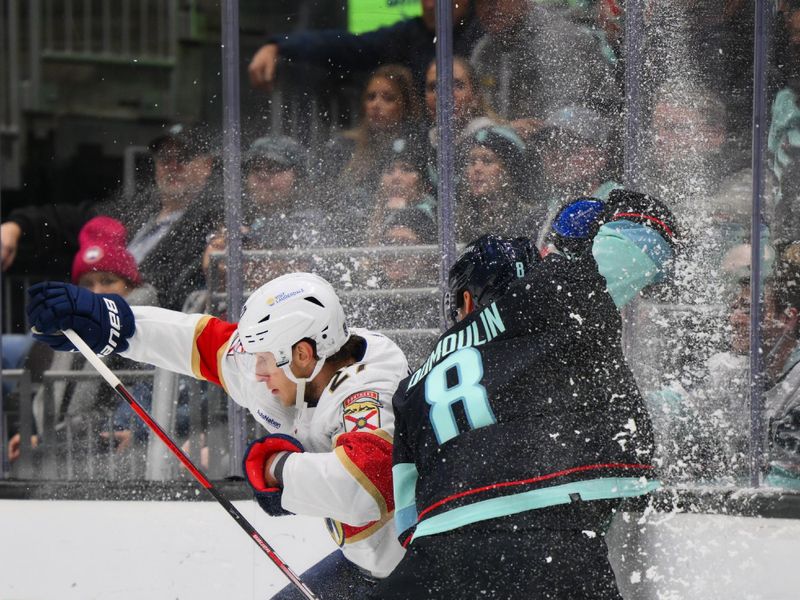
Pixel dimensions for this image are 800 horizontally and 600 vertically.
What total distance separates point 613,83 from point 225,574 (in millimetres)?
1740

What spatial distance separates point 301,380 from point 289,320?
6.2 inches

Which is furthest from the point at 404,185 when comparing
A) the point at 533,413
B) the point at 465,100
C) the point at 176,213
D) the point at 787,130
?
the point at 533,413

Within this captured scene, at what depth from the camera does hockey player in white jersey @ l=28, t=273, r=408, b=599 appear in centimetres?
218

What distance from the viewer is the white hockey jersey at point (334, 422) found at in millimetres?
2166

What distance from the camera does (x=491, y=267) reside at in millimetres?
2154

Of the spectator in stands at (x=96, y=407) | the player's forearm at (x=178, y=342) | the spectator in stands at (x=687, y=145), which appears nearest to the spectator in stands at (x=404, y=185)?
the spectator in stands at (x=687, y=145)

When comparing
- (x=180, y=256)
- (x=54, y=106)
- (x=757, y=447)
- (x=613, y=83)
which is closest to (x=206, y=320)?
(x=180, y=256)

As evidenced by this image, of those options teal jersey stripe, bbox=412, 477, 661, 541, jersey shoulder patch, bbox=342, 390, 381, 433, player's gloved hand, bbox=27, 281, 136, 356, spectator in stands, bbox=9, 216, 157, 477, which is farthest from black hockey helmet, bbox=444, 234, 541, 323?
spectator in stands, bbox=9, 216, 157, 477

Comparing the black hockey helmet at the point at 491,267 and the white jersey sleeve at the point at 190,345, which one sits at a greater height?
the black hockey helmet at the point at 491,267

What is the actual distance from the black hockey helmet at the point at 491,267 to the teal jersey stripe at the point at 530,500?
367mm

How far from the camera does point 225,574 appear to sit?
326 centimetres

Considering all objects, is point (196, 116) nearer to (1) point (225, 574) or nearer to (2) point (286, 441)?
(1) point (225, 574)

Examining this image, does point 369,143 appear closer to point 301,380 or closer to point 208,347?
point 208,347

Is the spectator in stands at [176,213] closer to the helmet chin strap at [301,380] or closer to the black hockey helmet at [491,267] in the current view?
the helmet chin strap at [301,380]
